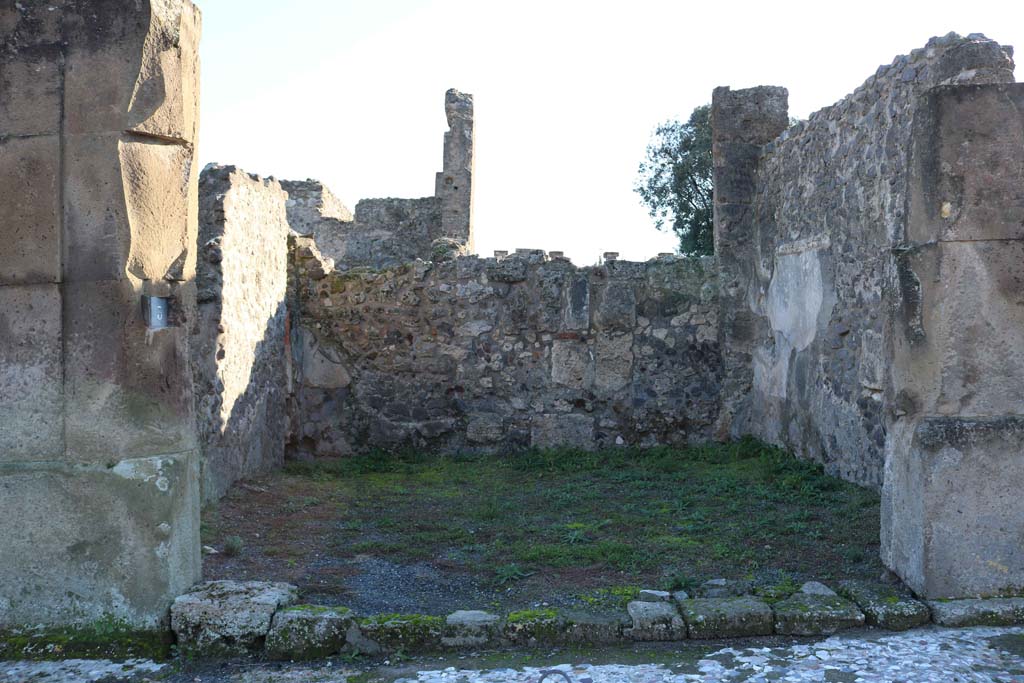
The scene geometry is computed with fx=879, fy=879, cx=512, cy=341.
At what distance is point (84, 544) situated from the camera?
3.93 m

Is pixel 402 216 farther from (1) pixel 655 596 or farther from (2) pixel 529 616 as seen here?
(2) pixel 529 616

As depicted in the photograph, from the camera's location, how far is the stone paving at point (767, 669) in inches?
134

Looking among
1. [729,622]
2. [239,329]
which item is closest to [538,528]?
[729,622]

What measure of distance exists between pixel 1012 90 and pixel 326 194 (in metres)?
16.3

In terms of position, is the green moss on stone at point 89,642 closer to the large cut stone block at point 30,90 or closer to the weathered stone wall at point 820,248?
the large cut stone block at point 30,90

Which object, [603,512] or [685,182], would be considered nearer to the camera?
[603,512]

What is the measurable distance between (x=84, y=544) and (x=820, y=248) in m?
6.14

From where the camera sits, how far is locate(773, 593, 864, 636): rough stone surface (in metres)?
3.88

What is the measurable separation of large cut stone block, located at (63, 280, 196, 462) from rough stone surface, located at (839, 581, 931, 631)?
3266 mm

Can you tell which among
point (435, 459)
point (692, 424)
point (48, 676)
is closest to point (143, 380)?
point (48, 676)

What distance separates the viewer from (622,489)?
7.45m

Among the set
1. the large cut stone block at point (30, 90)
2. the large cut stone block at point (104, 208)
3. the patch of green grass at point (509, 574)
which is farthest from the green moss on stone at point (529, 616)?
the large cut stone block at point (30, 90)

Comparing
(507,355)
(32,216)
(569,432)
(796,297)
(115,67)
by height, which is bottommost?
(569,432)

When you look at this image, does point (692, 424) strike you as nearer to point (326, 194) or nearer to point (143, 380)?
point (143, 380)
